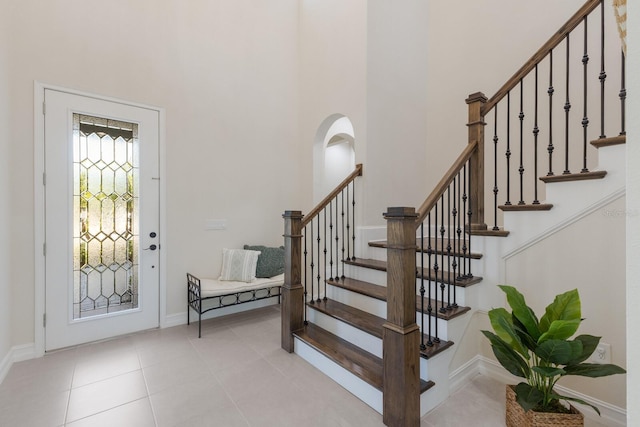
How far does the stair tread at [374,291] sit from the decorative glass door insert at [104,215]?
2.20m

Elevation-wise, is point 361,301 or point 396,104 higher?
point 396,104

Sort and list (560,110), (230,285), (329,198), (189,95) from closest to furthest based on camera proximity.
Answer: (560,110) < (329,198) < (230,285) < (189,95)

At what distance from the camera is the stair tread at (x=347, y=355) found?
1943 mm

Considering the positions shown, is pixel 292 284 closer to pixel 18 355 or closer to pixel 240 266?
pixel 240 266

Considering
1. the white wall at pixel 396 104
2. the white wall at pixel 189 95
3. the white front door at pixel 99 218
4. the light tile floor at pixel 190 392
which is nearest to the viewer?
the light tile floor at pixel 190 392

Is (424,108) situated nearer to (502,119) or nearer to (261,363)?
(502,119)

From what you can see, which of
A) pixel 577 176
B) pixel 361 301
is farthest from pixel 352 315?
pixel 577 176

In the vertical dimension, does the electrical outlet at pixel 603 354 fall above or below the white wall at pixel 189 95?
below

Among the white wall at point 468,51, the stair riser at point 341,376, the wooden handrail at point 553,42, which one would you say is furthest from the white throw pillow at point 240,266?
the wooden handrail at point 553,42

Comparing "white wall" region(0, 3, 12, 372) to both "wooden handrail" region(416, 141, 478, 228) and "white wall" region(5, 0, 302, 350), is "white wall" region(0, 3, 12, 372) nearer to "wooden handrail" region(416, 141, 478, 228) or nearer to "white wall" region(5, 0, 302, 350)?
"white wall" region(5, 0, 302, 350)

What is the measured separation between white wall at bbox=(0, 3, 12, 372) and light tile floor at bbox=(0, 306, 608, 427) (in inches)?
13.8

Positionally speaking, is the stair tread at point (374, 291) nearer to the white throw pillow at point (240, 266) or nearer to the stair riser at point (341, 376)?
the stair riser at point (341, 376)

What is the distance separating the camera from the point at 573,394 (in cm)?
193

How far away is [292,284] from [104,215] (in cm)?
208
